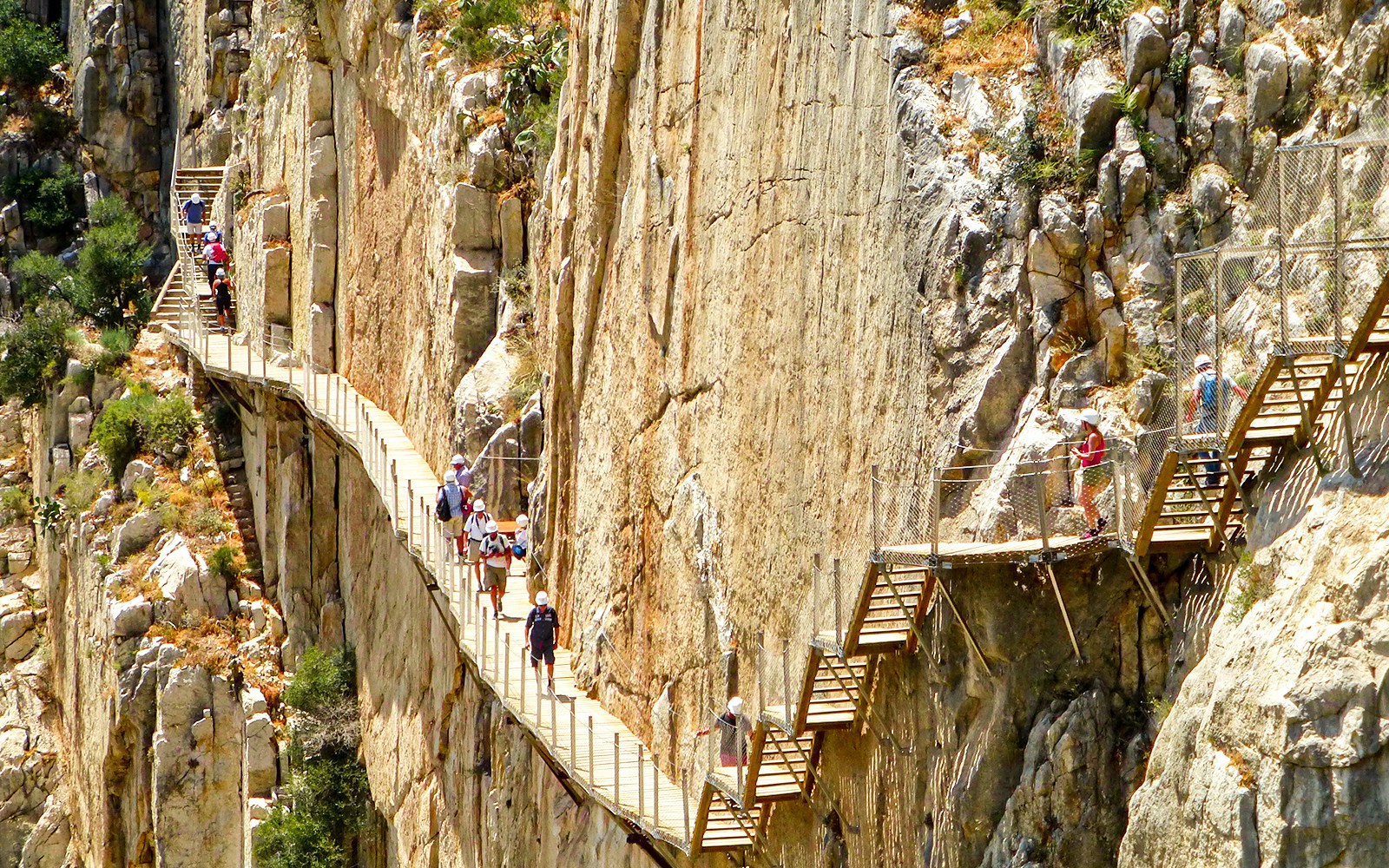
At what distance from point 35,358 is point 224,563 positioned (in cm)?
1106

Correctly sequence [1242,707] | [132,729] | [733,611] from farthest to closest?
[132,729], [733,611], [1242,707]

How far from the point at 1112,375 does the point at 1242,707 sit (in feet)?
11.5

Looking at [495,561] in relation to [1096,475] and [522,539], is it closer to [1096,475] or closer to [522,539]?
[522,539]

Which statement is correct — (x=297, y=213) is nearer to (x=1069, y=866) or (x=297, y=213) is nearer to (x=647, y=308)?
(x=647, y=308)

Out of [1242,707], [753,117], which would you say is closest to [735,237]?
[753,117]

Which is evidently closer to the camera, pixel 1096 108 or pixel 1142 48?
pixel 1142 48

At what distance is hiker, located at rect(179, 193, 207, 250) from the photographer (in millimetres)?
44656

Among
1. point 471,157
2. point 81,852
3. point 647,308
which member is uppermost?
point 471,157

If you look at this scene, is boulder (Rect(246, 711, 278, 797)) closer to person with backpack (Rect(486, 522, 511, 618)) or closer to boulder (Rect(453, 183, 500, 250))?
boulder (Rect(453, 183, 500, 250))

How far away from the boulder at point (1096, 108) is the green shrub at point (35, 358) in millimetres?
36922

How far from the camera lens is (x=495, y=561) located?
24.1 meters

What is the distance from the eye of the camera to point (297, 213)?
3903 cm

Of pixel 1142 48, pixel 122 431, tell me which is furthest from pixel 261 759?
pixel 1142 48

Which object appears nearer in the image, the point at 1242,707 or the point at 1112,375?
the point at 1242,707
